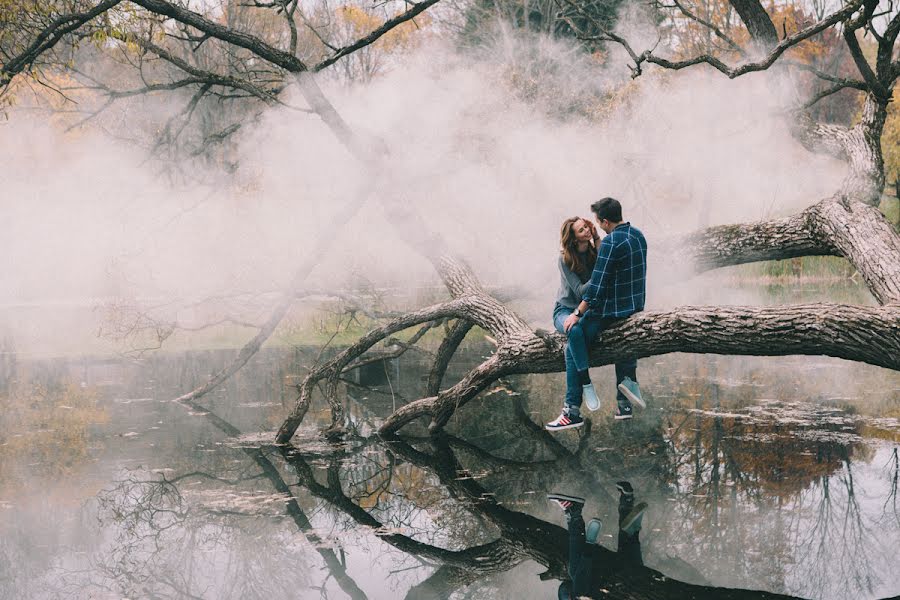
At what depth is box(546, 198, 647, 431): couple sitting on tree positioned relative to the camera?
605cm

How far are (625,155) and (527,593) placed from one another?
1340 cm

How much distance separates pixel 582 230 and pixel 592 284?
0.52 metres

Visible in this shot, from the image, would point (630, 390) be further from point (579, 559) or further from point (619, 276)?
point (579, 559)

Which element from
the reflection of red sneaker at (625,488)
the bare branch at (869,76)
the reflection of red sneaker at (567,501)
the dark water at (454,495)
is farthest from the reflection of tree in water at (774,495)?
the bare branch at (869,76)

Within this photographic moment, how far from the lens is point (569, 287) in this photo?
6.43 meters

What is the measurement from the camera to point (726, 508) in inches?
233

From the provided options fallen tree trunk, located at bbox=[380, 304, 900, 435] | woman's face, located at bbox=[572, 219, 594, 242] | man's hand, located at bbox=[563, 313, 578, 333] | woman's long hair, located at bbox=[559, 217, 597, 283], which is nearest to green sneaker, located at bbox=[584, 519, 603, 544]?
fallen tree trunk, located at bbox=[380, 304, 900, 435]

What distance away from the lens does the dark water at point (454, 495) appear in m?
4.93

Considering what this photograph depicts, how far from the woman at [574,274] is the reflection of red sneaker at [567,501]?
48 centimetres

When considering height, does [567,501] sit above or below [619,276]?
below

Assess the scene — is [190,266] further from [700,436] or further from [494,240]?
[700,436]

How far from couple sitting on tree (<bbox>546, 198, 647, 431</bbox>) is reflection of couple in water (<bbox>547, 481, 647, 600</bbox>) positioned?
1.90ft

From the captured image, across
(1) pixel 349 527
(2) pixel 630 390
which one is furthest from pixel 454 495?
(2) pixel 630 390

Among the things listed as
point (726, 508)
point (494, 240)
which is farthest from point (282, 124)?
point (726, 508)
